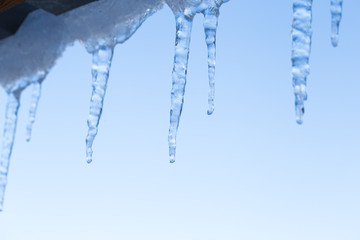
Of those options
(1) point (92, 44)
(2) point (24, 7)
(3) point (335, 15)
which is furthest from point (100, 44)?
(3) point (335, 15)

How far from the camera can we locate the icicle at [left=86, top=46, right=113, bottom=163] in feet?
4.77

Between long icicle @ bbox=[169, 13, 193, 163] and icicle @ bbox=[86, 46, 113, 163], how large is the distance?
0.27 metres

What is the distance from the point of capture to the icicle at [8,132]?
1.76m

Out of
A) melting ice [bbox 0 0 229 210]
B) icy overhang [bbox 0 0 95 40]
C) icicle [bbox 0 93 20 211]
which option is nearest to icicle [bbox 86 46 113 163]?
melting ice [bbox 0 0 229 210]

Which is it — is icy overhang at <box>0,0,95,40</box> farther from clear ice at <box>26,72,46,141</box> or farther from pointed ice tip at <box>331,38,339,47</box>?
pointed ice tip at <box>331,38,339,47</box>

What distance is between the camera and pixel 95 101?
1466 millimetres

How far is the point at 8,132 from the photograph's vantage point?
1.79 meters

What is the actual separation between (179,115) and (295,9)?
0.37 m

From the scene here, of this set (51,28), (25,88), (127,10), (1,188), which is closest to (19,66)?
(25,88)

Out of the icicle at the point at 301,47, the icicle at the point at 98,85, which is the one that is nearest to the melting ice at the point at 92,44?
the icicle at the point at 98,85

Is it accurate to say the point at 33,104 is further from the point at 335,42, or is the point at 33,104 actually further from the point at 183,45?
the point at 335,42

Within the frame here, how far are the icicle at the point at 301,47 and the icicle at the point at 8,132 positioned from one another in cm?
108

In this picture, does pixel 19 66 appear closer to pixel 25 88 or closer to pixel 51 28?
pixel 25 88

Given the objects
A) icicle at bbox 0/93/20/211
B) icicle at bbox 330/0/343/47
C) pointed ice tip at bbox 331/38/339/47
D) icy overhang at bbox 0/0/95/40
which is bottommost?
icicle at bbox 0/93/20/211
